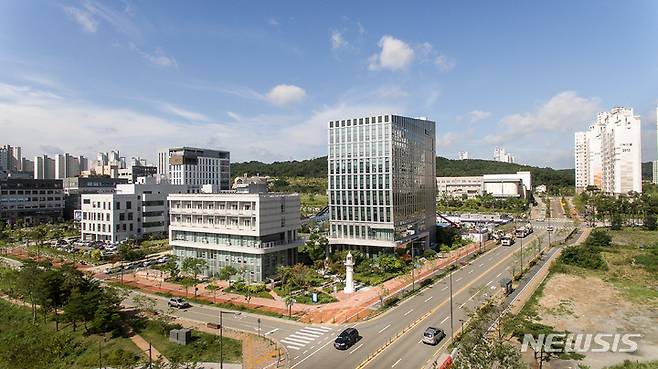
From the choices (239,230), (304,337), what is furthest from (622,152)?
(304,337)

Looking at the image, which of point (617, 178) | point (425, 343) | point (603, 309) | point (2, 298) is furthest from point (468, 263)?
point (617, 178)

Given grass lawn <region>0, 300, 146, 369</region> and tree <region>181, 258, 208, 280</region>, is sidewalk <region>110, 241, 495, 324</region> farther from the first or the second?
grass lawn <region>0, 300, 146, 369</region>

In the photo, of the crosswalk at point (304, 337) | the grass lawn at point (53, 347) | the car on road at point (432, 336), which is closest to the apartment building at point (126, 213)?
the grass lawn at point (53, 347)

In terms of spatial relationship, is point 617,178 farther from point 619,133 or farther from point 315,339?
point 315,339

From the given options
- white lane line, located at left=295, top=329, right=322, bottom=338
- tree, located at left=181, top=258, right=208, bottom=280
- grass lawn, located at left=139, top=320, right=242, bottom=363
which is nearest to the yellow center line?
white lane line, located at left=295, top=329, right=322, bottom=338

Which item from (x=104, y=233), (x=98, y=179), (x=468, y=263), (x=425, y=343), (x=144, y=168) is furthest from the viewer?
(x=144, y=168)

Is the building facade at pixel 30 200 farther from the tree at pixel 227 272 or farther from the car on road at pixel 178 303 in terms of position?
the car on road at pixel 178 303
